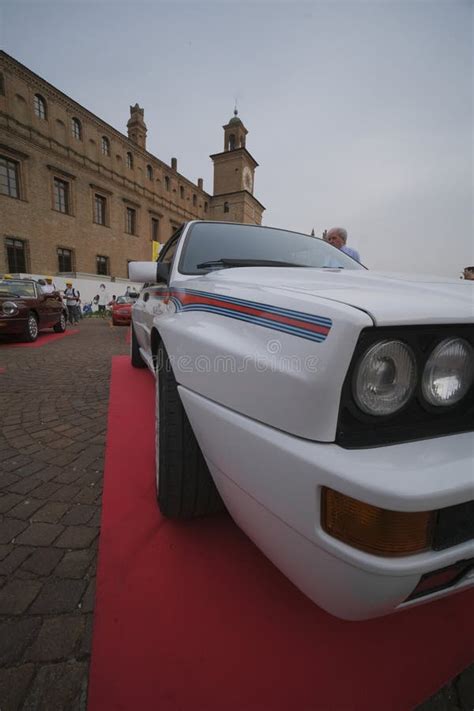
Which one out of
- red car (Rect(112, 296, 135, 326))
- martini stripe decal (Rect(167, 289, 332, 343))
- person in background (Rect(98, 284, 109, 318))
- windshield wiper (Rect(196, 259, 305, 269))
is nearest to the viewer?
martini stripe decal (Rect(167, 289, 332, 343))

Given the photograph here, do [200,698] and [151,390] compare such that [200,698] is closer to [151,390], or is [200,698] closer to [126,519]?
[126,519]

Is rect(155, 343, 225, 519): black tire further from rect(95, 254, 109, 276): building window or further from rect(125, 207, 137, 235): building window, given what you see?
rect(125, 207, 137, 235): building window

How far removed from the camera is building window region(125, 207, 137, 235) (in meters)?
24.3

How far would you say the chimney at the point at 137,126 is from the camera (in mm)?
26672

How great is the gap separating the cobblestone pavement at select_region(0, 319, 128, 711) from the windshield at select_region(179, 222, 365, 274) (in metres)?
1.43

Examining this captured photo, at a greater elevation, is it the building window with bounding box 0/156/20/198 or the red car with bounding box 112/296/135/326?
the building window with bounding box 0/156/20/198

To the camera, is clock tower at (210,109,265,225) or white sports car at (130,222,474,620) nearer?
white sports car at (130,222,474,620)

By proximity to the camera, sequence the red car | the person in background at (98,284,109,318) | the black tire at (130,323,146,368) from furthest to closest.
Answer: the person in background at (98,284,109,318), the red car, the black tire at (130,323,146,368)

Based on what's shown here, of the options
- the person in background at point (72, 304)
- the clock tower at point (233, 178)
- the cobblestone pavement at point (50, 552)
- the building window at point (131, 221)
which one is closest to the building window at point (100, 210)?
the building window at point (131, 221)

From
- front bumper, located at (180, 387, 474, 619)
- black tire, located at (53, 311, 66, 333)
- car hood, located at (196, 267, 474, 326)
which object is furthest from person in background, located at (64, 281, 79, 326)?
front bumper, located at (180, 387, 474, 619)

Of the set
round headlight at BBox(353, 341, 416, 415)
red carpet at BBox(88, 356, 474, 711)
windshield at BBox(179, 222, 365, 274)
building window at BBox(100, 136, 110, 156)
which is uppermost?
building window at BBox(100, 136, 110, 156)

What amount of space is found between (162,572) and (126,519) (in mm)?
Answer: 378

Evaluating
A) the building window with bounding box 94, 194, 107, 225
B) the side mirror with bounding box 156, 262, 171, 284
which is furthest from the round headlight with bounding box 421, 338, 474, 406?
the building window with bounding box 94, 194, 107, 225

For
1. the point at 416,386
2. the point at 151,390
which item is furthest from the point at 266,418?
the point at 151,390
